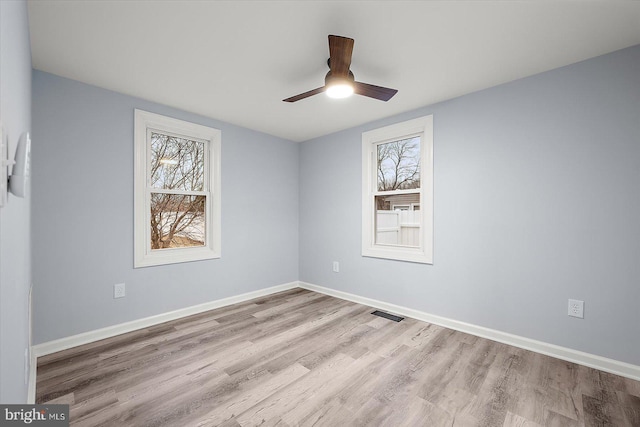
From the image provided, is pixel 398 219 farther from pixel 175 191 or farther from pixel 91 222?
pixel 91 222

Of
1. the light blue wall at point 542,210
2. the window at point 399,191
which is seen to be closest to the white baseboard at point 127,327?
the window at point 399,191

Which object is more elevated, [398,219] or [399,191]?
[399,191]

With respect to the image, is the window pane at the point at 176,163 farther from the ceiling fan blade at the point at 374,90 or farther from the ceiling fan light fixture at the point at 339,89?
the ceiling fan blade at the point at 374,90

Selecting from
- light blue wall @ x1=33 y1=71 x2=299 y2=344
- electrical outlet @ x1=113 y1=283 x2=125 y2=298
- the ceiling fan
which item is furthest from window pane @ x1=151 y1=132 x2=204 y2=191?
the ceiling fan

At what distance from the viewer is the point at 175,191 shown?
11.1 feet

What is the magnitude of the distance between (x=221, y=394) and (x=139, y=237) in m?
1.92

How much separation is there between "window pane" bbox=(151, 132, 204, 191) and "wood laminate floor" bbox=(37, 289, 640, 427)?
1651 mm

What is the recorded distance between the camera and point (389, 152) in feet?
12.4

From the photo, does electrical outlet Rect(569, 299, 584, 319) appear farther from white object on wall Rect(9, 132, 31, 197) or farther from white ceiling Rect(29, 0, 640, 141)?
white object on wall Rect(9, 132, 31, 197)

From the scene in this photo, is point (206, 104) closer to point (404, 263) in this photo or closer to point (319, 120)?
point (319, 120)

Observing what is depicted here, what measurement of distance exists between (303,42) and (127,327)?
3.17 m

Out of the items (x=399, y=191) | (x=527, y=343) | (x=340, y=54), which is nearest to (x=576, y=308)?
(x=527, y=343)

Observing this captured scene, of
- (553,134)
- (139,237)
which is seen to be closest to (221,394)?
(139,237)

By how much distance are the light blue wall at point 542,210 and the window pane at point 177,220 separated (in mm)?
2528
